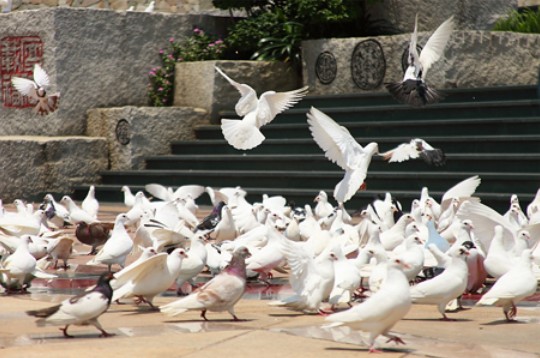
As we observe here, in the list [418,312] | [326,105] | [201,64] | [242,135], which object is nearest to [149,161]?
[201,64]

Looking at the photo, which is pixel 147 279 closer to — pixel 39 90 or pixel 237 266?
pixel 237 266

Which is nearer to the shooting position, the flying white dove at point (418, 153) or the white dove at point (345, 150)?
the white dove at point (345, 150)

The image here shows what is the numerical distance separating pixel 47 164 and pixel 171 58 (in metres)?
2.82

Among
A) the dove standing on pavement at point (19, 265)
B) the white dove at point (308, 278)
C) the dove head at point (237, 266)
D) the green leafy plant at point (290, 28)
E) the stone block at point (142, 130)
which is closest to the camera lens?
the dove head at point (237, 266)

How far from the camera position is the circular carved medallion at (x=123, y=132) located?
17734mm

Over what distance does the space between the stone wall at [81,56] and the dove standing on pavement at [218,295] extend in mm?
11943

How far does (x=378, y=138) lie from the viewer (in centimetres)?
1508

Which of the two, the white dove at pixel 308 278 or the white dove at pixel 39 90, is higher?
the white dove at pixel 39 90

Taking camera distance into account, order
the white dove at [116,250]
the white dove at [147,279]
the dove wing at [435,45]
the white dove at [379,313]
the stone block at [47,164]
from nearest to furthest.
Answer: the white dove at [379,313] → the white dove at [147,279] → the white dove at [116,250] → the dove wing at [435,45] → the stone block at [47,164]

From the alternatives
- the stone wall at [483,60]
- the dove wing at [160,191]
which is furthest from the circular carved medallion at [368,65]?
the dove wing at [160,191]

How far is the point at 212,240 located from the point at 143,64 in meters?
8.27

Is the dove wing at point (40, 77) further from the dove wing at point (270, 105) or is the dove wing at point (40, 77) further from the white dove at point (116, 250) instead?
the white dove at point (116, 250)

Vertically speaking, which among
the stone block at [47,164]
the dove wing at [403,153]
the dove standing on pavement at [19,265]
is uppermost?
the dove wing at [403,153]

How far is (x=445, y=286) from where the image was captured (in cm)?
662
